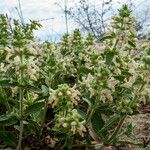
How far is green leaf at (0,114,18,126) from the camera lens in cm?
323

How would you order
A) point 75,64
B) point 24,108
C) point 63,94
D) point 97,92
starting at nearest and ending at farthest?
point 63,94 → point 97,92 → point 24,108 → point 75,64

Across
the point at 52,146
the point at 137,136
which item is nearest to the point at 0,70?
the point at 52,146

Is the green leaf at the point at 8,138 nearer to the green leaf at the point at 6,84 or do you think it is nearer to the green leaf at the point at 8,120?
the green leaf at the point at 8,120

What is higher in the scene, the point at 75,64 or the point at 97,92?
the point at 75,64

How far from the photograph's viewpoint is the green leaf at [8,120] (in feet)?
10.6

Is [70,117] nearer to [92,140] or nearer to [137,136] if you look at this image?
[92,140]

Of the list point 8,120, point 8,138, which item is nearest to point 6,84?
point 8,120

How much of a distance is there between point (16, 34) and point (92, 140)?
1119mm

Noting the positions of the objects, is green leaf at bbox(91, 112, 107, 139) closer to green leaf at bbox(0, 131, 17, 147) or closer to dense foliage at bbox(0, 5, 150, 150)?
dense foliage at bbox(0, 5, 150, 150)

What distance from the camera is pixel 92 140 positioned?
11.8 ft

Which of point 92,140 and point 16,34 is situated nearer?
point 16,34

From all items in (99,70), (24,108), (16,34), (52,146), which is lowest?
(52,146)

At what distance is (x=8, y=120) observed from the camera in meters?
3.28

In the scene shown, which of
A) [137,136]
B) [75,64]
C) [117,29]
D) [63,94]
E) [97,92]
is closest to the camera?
[63,94]
